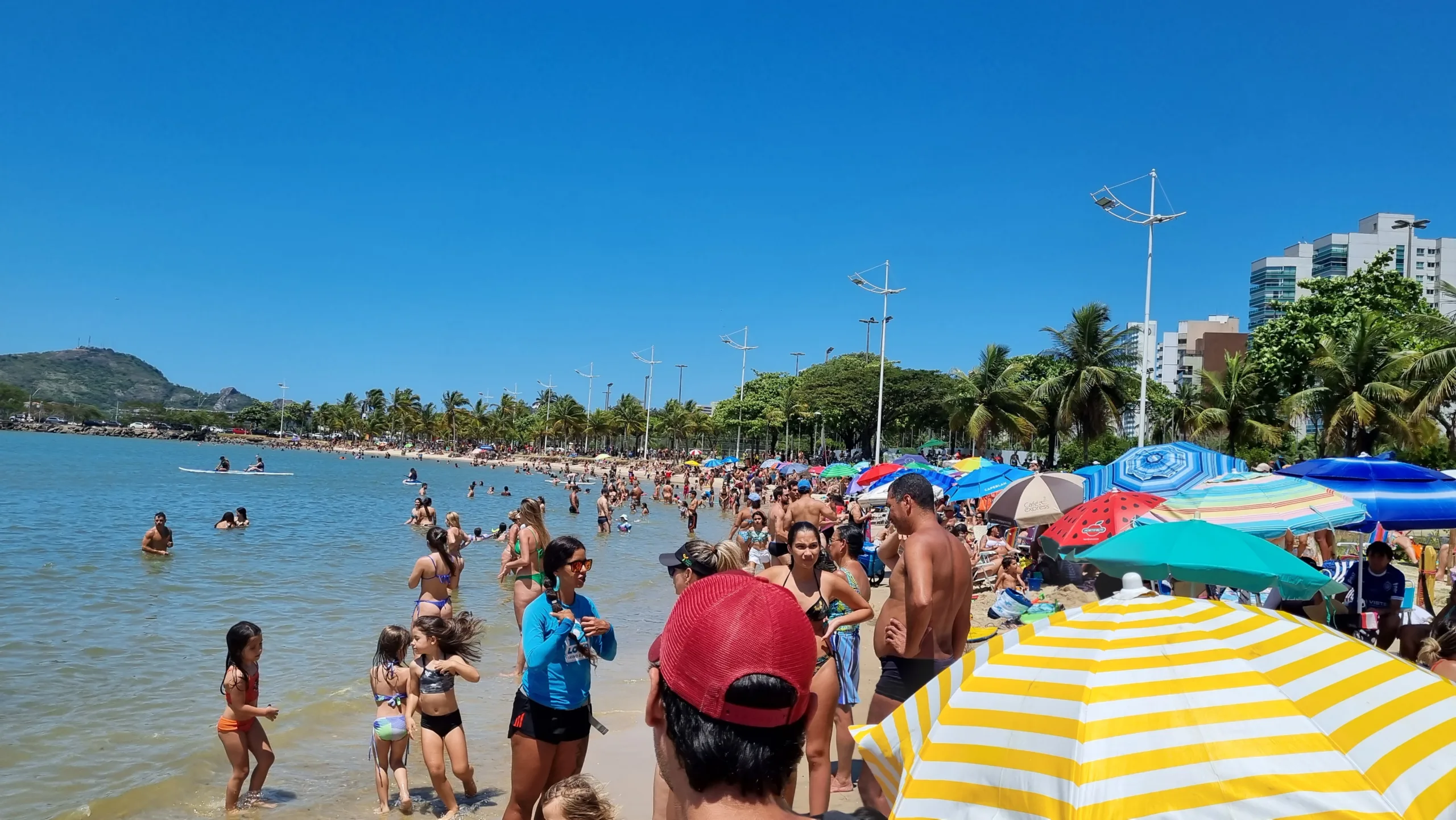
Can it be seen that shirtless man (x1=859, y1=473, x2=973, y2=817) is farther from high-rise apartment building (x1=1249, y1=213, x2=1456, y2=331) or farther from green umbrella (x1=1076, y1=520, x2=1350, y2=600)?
high-rise apartment building (x1=1249, y1=213, x2=1456, y2=331)

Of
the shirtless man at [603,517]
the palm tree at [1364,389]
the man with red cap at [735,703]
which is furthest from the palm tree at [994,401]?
the man with red cap at [735,703]

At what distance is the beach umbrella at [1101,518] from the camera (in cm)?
863

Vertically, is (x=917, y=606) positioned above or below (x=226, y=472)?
above

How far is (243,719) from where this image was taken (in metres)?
5.53

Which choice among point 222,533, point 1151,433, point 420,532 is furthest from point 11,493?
point 1151,433

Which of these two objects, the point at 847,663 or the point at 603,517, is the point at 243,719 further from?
the point at 603,517

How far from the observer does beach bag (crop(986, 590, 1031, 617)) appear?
32.1 ft

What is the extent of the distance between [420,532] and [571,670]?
2235cm

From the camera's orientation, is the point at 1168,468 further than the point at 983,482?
No

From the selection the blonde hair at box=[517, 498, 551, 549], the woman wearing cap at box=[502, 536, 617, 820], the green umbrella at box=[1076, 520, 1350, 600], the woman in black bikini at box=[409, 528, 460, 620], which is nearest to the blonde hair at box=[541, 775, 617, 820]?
the woman wearing cap at box=[502, 536, 617, 820]

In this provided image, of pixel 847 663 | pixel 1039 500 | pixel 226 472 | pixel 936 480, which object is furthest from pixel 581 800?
pixel 226 472

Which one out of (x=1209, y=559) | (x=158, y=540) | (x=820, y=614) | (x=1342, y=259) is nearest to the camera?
(x=820, y=614)

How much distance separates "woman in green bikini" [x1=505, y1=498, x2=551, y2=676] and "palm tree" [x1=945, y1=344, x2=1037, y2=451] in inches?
1318

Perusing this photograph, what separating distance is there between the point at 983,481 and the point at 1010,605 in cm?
670
